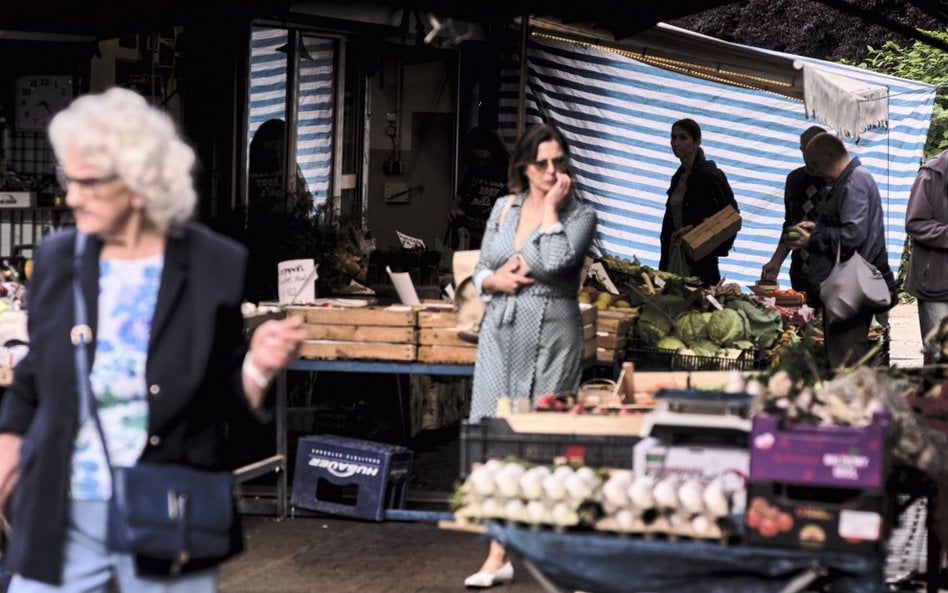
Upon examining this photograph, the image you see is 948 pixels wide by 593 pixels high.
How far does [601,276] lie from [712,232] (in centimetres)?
168

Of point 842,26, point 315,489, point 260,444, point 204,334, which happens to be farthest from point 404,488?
point 842,26

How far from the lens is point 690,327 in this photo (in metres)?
9.65

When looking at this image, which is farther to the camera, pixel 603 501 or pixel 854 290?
pixel 854 290

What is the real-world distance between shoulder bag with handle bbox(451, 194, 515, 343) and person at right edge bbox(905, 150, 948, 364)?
3586mm

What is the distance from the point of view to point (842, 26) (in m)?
28.2

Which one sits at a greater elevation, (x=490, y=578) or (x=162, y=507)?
(x=162, y=507)

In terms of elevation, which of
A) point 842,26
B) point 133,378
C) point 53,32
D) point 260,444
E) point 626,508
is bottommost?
point 260,444

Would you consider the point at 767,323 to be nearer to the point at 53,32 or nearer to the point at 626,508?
the point at 53,32

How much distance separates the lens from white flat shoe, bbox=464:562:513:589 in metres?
6.93

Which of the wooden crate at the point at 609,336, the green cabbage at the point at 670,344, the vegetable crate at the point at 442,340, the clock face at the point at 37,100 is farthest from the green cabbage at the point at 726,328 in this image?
the clock face at the point at 37,100

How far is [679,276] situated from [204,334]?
25.3ft

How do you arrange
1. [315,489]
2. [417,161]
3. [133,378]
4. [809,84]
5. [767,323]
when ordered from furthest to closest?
[417,161], [809,84], [767,323], [315,489], [133,378]

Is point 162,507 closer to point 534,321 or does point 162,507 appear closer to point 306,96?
point 534,321

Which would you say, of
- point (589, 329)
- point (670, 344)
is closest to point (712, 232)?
point (670, 344)
